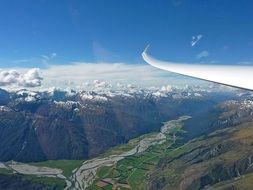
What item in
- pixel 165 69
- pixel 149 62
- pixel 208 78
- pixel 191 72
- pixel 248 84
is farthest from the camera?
pixel 149 62

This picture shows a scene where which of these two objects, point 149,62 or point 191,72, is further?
point 149,62

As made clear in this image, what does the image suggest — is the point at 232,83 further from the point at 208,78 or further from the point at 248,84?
the point at 208,78

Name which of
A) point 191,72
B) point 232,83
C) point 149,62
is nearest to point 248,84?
point 232,83

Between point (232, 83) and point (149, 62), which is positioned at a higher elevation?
point (149, 62)

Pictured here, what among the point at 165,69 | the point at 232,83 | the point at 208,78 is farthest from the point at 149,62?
the point at 232,83

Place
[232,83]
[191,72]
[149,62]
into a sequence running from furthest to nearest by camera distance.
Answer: [149,62], [191,72], [232,83]

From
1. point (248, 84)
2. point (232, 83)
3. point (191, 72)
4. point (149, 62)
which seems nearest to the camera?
point (248, 84)

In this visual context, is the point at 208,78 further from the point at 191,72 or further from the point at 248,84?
the point at 248,84

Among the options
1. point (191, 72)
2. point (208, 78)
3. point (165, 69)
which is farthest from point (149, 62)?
point (208, 78)

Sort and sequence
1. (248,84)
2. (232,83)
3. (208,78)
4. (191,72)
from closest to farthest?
1. (248,84)
2. (232,83)
3. (208,78)
4. (191,72)
